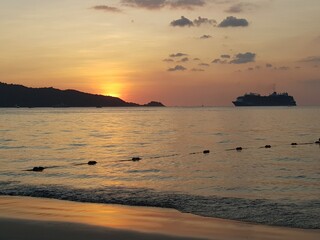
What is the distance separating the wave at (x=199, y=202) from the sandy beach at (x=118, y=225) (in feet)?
3.02

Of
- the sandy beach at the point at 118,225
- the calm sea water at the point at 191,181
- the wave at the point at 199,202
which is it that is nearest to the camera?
the sandy beach at the point at 118,225

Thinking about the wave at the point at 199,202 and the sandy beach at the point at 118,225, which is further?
the wave at the point at 199,202

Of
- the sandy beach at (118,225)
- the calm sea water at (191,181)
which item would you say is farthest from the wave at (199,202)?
the sandy beach at (118,225)

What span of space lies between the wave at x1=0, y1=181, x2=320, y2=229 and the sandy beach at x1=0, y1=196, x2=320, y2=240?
36.2 inches

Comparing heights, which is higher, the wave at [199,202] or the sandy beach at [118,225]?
the sandy beach at [118,225]

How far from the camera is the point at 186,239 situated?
35.7 feet

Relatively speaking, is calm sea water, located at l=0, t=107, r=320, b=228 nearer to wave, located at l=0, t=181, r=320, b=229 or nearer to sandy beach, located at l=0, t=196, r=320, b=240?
wave, located at l=0, t=181, r=320, b=229

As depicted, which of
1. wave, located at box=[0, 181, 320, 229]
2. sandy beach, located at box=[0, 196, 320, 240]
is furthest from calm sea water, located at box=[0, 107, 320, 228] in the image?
sandy beach, located at box=[0, 196, 320, 240]

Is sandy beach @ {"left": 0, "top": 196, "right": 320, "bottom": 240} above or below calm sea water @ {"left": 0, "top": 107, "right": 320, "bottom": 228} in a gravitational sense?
above

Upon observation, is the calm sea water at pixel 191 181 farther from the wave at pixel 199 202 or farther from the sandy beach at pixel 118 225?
the sandy beach at pixel 118 225

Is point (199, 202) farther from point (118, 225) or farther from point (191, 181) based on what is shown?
point (191, 181)

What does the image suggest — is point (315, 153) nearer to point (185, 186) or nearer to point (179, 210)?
point (185, 186)

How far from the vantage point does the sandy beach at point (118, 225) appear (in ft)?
36.5

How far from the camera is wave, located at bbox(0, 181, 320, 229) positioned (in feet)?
46.5
